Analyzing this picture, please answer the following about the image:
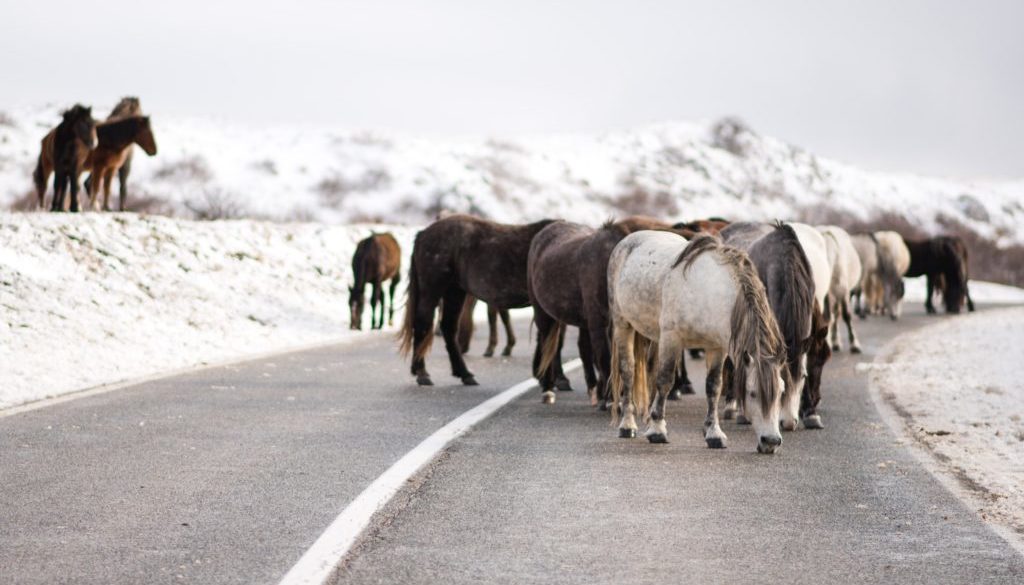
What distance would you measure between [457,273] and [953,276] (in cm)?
2370

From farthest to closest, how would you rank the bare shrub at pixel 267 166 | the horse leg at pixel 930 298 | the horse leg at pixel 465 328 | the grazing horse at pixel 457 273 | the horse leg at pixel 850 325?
the bare shrub at pixel 267 166, the horse leg at pixel 930 298, the horse leg at pixel 850 325, the horse leg at pixel 465 328, the grazing horse at pixel 457 273

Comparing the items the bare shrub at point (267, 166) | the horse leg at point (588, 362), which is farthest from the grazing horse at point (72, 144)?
the bare shrub at point (267, 166)

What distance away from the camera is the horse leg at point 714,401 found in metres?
8.52

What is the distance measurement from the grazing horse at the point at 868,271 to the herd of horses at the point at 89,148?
15887mm

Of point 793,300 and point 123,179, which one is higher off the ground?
point 123,179

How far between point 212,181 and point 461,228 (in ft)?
255

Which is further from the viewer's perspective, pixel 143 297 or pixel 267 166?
pixel 267 166

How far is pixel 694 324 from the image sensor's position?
8.46 metres

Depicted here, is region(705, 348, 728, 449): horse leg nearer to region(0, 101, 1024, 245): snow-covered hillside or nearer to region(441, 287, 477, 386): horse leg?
region(441, 287, 477, 386): horse leg

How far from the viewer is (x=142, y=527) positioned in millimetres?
5824

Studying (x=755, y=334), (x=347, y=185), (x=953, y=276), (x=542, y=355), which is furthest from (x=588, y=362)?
(x=347, y=185)

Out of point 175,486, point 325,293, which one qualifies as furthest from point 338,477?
point 325,293

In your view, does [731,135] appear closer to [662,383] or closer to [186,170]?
[186,170]

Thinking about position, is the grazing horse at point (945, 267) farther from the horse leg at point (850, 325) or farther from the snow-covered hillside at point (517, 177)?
the snow-covered hillside at point (517, 177)
